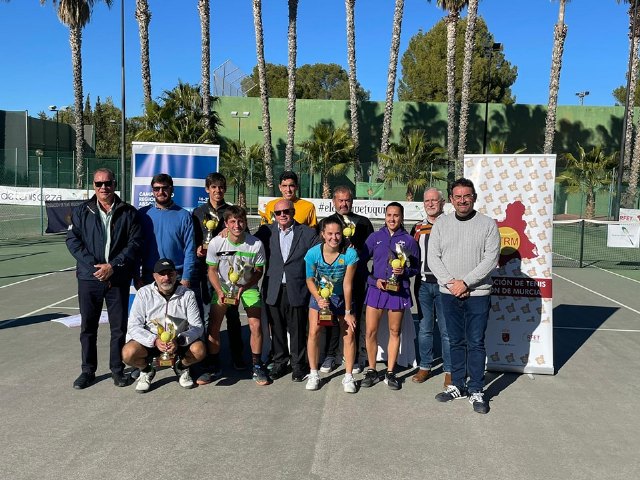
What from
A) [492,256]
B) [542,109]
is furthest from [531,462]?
[542,109]

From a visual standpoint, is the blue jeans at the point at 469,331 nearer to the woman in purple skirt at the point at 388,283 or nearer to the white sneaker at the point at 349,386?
the woman in purple skirt at the point at 388,283

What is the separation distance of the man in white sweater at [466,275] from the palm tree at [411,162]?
22.7m

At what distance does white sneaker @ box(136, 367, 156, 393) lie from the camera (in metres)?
4.99

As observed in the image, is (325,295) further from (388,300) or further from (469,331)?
(469,331)

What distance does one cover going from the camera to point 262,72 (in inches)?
1045

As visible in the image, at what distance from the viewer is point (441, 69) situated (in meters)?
49.1

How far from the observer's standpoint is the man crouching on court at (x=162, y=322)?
191 inches

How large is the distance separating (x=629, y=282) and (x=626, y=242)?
65.8 inches

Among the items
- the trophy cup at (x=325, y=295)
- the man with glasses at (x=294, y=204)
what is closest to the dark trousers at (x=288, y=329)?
the trophy cup at (x=325, y=295)

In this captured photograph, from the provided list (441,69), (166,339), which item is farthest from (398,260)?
(441,69)

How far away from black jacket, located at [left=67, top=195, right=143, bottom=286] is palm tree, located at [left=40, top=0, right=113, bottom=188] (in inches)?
1005

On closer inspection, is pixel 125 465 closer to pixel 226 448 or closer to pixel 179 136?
pixel 226 448

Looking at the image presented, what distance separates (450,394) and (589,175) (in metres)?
25.5

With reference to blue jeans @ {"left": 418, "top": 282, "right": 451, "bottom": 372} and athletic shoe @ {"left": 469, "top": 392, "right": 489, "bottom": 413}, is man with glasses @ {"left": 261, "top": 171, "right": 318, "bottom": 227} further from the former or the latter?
athletic shoe @ {"left": 469, "top": 392, "right": 489, "bottom": 413}
